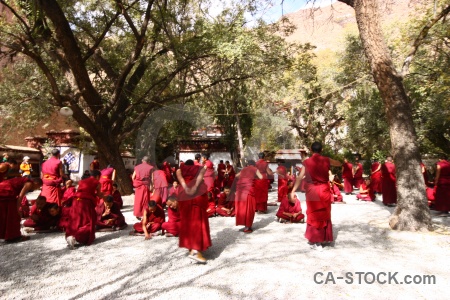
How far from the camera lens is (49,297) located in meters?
3.46

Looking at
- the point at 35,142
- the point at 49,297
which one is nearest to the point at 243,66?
the point at 49,297

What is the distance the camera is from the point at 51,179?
6934 millimetres

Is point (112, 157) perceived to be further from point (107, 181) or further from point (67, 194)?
point (67, 194)

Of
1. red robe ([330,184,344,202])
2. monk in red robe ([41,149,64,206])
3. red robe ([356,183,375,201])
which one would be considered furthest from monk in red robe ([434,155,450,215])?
monk in red robe ([41,149,64,206])

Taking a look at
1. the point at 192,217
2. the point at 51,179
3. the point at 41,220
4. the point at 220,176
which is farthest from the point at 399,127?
the point at 41,220

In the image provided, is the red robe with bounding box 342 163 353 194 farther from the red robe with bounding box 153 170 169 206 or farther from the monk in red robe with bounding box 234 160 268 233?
the red robe with bounding box 153 170 169 206

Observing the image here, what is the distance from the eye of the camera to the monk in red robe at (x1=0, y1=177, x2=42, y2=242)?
5473 mm

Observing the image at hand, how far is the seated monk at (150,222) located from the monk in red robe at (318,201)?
283 centimetres

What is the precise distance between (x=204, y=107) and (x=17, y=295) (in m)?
16.2

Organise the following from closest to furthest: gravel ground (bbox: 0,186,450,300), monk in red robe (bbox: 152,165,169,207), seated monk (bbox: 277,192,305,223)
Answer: gravel ground (bbox: 0,186,450,300) → seated monk (bbox: 277,192,305,223) → monk in red robe (bbox: 152,165,169,207)

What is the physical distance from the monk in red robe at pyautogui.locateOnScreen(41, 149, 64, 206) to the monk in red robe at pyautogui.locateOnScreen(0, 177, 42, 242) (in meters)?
1.28

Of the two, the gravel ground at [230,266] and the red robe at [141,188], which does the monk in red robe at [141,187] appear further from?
the gravel ground at [230,266]

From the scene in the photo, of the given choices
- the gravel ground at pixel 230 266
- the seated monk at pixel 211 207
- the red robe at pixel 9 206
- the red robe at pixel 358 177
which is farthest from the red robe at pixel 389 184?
the red robe at pixel 9 206

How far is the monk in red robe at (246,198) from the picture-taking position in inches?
258
